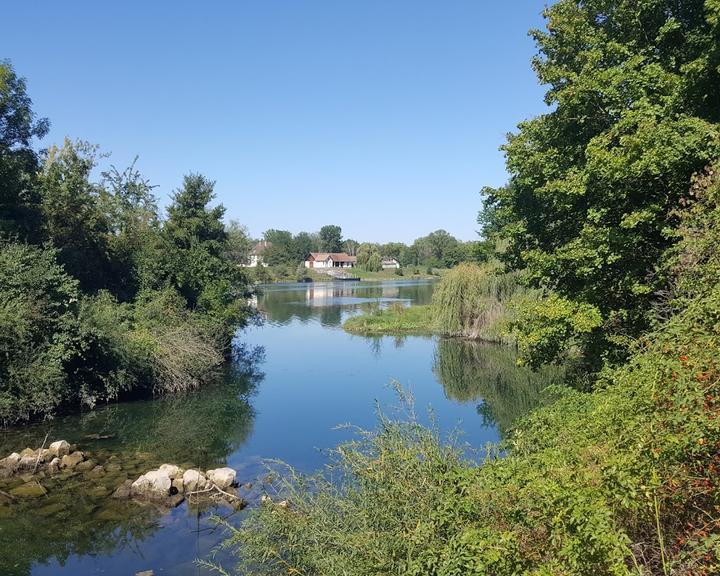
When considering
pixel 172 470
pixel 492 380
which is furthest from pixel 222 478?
pixel 492 380

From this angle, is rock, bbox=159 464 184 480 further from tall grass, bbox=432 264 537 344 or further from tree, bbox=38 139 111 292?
tall grass, bbox=432 264 537 344

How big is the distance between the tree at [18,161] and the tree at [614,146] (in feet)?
57.6

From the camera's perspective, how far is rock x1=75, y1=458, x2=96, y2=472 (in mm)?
12891

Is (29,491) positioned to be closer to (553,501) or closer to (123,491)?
(123,491)

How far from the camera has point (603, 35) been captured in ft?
39.1

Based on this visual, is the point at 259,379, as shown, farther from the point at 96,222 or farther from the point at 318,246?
the point at 318,246

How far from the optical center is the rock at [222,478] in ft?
39.1

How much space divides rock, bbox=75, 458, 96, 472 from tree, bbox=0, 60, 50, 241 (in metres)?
9.79

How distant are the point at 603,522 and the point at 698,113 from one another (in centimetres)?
1017

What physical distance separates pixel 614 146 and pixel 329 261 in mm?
117572

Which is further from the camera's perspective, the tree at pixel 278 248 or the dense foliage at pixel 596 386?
the tree at pixel 278 248

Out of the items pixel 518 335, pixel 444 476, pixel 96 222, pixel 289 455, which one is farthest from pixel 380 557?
pixel 96 222

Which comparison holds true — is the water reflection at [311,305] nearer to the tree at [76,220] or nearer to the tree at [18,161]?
the tree at [76,220]

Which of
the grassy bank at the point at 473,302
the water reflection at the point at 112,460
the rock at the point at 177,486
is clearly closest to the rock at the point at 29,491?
the water reflection at the point at 112,460
